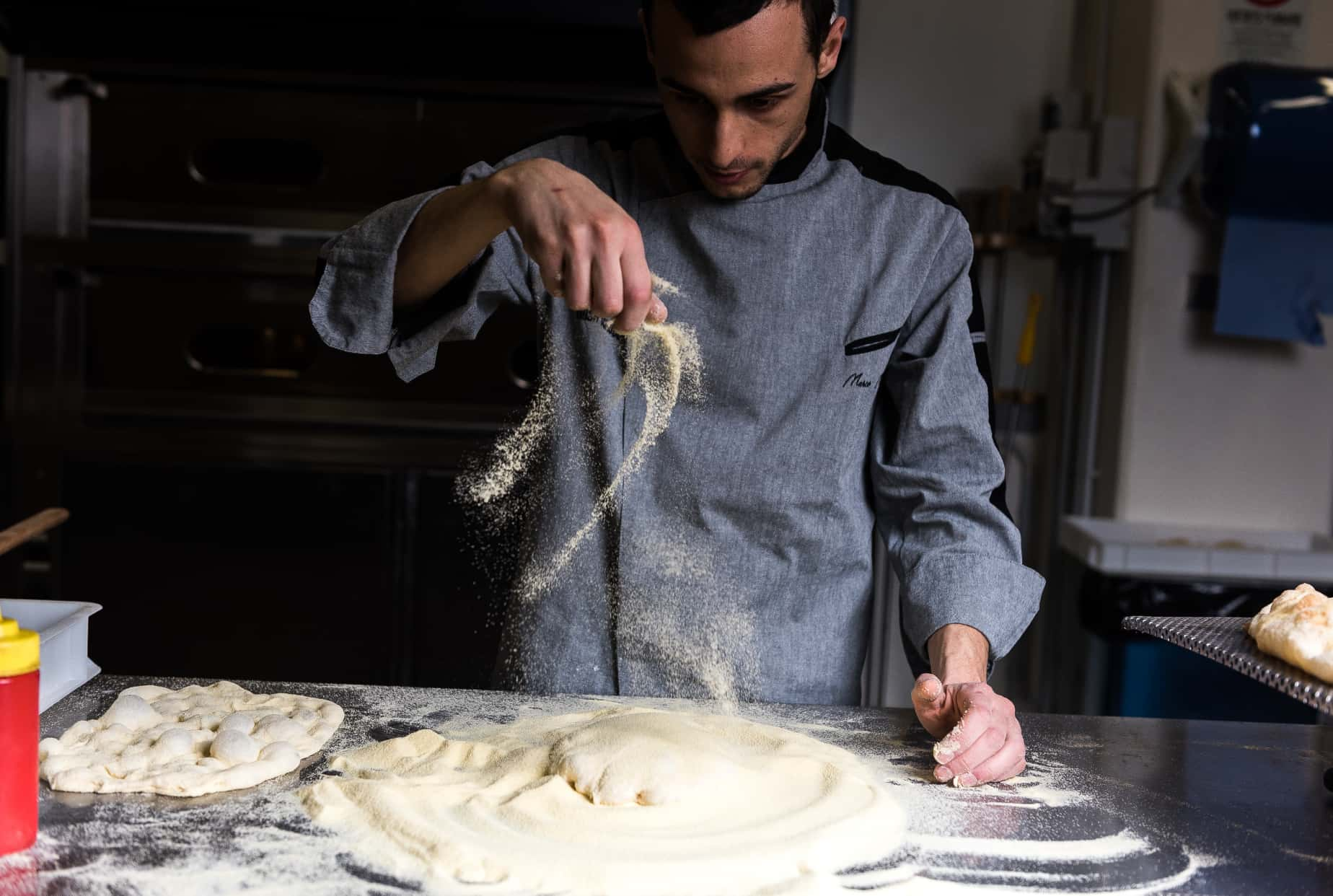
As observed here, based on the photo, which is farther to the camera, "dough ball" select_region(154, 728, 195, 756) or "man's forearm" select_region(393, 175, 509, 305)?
"man's forearm" select_region(393, 175, 509, 305)

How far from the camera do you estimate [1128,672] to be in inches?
80.2

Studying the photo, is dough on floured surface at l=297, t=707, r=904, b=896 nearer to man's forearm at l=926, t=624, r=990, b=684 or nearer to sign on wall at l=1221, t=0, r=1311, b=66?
man's forearm at l=926, t=624, r=990, b=684

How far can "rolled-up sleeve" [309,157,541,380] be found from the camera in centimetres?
122

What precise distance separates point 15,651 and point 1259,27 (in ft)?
7.72

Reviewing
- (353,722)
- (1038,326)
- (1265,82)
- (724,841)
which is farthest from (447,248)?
(1038,326)

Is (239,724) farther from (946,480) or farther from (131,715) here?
(946,480)

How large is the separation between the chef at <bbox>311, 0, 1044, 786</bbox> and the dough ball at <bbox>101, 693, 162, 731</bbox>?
1.41ft

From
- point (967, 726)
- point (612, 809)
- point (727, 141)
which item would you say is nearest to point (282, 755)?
point (612, 809)

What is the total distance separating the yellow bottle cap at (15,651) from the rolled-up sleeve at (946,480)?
0.84 metres

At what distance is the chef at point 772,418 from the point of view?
1338 millimetres

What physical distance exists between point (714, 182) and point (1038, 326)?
1.60m

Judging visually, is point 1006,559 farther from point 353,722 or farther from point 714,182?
point 353,722

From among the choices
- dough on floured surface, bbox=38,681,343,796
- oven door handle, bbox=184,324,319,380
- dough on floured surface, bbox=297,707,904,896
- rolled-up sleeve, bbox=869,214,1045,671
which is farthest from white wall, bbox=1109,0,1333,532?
dough on floured surface, bbox=38,681,343,796

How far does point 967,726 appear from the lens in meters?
1.02
